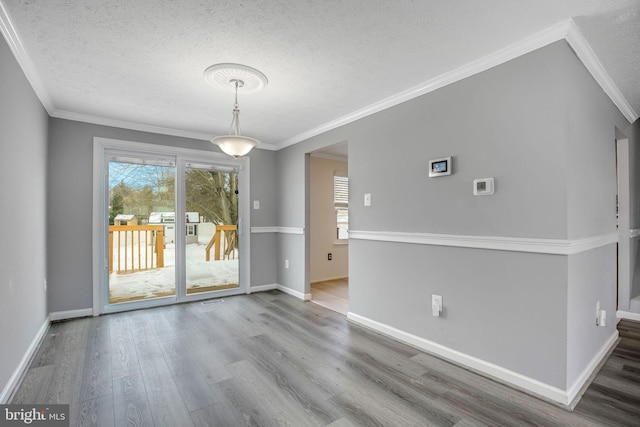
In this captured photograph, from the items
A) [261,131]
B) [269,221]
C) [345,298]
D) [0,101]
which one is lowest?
[345,298]

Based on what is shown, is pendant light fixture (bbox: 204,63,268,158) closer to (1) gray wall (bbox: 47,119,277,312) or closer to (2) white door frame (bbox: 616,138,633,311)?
(1) gray wall (bbox: 47,119,277,312)

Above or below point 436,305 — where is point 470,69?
above

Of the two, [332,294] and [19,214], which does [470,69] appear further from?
[19,214]

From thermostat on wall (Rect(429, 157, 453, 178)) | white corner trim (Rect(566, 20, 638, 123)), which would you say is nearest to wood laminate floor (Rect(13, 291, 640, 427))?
thermostat on wall (Rect(429, 157, 453, 178))

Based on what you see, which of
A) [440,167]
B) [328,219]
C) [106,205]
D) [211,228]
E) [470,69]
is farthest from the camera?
[328,219]

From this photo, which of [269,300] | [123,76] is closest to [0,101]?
[123,76]

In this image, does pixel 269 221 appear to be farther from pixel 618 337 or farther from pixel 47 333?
pixel 618 337

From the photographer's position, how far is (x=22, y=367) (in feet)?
7.16

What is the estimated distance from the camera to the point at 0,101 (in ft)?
5.97

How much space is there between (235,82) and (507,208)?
235 cm

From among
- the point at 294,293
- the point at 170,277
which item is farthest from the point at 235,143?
the point at 294,293

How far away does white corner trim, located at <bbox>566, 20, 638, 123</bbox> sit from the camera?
1.85 m

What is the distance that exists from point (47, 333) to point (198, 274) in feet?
5.45

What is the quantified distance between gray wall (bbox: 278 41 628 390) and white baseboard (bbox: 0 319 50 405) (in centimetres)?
279
